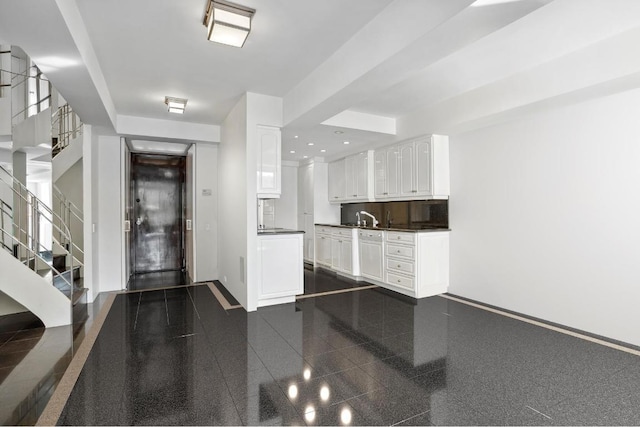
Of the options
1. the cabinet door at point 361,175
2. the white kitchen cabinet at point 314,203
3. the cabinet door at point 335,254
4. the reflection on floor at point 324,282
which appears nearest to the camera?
the reflection on floor at point 324,282

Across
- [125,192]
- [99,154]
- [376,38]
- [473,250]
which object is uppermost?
[376,38]

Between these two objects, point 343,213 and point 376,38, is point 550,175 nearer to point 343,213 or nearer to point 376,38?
point 376,38

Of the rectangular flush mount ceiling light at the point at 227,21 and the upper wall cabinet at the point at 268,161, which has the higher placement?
the rectangular flush mount ceiling light at the point at 227,21

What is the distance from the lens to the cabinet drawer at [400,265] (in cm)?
472

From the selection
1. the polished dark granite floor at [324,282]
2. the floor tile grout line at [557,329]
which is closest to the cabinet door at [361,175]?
the polished dark granite floor at [324,282]

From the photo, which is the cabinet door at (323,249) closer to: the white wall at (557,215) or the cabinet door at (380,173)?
the cabinet door at (380,173)

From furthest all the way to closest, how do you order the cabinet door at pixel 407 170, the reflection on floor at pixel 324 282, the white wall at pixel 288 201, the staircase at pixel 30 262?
the white wall at pixel 288 201 < the reflection on floor at pixel 324 282 < the cabinet door at pixel 407 170 < the staircase at pixel 30 262

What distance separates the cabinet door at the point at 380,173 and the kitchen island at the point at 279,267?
1956 millimetres

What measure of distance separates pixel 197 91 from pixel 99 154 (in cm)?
231

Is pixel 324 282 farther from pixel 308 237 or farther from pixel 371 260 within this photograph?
pixel 308 237

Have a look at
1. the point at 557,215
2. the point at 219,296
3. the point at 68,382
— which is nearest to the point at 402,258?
the point at 557,215

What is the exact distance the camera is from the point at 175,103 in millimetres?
4215

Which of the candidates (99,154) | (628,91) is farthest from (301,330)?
(99,154)

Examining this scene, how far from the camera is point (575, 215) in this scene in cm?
348
